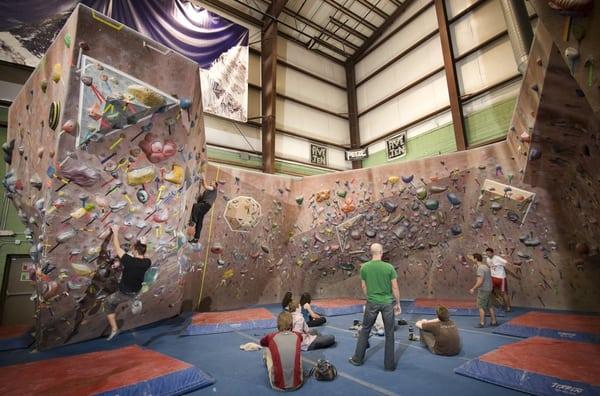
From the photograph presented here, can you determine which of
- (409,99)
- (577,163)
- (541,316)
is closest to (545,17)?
(577,163)

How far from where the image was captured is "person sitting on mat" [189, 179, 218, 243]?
6530 mm

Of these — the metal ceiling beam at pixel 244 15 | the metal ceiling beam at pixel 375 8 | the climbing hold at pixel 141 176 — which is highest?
the metal ceiling beam at pixel 375 8

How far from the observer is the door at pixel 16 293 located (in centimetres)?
694

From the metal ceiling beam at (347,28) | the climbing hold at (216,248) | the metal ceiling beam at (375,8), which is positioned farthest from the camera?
the metal ceiling beam at (347,28)

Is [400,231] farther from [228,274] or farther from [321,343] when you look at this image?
[228,274]

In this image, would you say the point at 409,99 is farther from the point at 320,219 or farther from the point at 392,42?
the point at 320,219

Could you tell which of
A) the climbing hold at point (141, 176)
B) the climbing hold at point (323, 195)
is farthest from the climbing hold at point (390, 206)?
the climbing hold at point (141, 176)

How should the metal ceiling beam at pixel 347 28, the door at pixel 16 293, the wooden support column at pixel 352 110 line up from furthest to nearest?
the wooden support column at pixel 352 110 < the metal ceiling beam at pixel 347 28 < the door at pixel 16 293

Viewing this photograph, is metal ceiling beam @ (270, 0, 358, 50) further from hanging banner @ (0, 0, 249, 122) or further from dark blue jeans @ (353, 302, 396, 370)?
dark blue jeans @ (353, 302, 396, 370)

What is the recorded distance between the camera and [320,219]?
884 centimetres

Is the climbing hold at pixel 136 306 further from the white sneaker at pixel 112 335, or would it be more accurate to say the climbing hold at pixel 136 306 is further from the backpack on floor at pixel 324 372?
the backpack on floor at pixel 324 372

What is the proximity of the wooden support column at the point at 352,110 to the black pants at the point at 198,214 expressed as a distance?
9.06 meters

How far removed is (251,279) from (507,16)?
1016cm

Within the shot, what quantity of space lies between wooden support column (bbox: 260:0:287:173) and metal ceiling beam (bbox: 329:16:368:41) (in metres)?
2.79
